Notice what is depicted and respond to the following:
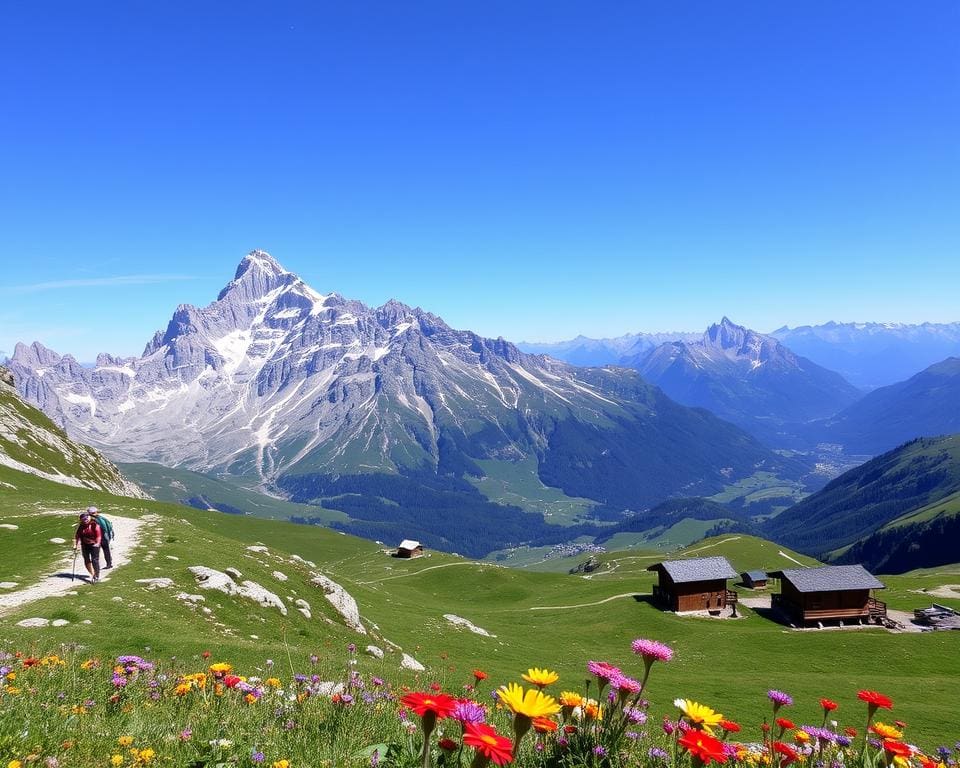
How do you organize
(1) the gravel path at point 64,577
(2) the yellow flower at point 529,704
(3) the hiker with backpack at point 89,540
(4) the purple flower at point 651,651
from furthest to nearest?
(3) the hiker with backpack at point 89,540 < (1) the gravel path at point 64,577 < (4) the purple flower at point 651,651 < (2) the yellow flower at point 529,704

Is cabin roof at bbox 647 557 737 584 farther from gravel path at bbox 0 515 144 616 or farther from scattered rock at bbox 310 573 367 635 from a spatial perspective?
gravel path at bbox 0 515 144 616

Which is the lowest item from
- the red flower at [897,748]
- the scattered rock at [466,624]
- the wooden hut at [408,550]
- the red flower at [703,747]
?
the wooden hut at [408,550]

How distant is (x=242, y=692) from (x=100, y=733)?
2.22m

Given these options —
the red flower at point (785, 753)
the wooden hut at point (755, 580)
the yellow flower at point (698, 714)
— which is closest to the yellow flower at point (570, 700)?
the yellow flower at point (698, 714)

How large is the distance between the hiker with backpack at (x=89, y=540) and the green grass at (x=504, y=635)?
42.5 inches

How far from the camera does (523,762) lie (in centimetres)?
552

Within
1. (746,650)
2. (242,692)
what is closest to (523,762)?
(242,692)

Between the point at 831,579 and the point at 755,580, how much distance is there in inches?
786

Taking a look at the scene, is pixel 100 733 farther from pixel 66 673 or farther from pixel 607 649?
pixel 607 649

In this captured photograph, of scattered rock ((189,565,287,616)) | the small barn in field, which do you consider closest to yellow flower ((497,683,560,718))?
scattered rock ((189,565,287,616))

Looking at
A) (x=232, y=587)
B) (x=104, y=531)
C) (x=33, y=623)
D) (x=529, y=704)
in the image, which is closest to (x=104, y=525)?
(x=104, y=531)

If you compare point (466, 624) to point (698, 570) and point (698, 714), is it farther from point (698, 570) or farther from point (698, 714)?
point (698, 714)

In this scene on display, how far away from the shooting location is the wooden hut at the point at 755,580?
3324 inches

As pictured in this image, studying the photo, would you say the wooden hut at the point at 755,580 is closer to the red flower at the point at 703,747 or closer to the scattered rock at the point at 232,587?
the scattered rock at the point at 232,587
